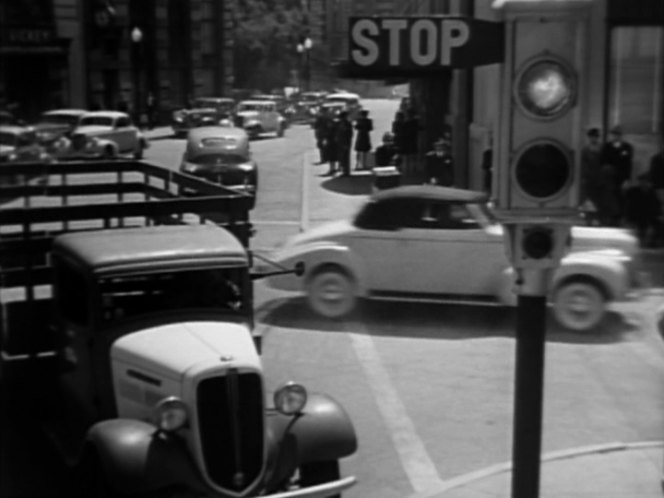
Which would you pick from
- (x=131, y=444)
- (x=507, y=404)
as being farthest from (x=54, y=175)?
(x=507, y=404)

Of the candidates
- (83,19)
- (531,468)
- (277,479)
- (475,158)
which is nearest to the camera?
(531,468)

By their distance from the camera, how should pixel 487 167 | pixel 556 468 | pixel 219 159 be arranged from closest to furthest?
pixel 487 167 < pixel 219 159 < pixel 556 468

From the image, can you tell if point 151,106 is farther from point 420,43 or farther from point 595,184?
point 595,184

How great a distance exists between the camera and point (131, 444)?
3201 millimetres

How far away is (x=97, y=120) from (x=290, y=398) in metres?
0.93

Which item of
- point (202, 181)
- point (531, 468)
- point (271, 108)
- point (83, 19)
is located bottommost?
point (531, 468)

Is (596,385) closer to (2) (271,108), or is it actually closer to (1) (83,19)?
(2) (271,108)

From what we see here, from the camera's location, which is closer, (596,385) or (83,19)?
(83,19)

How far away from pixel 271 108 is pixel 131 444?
1062 mm

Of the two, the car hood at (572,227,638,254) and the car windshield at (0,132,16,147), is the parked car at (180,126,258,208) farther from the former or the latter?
the car hood at (572,227,638,254)

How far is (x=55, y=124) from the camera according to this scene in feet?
10.3

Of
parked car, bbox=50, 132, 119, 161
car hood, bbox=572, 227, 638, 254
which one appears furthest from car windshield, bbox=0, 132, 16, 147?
car hood, bbox=572, 227, 638, 254

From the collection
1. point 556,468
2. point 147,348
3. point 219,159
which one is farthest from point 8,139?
point 556,468

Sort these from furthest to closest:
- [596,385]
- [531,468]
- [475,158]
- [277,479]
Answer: [596,385] < [277,479] < [475,158] < [531,468]
